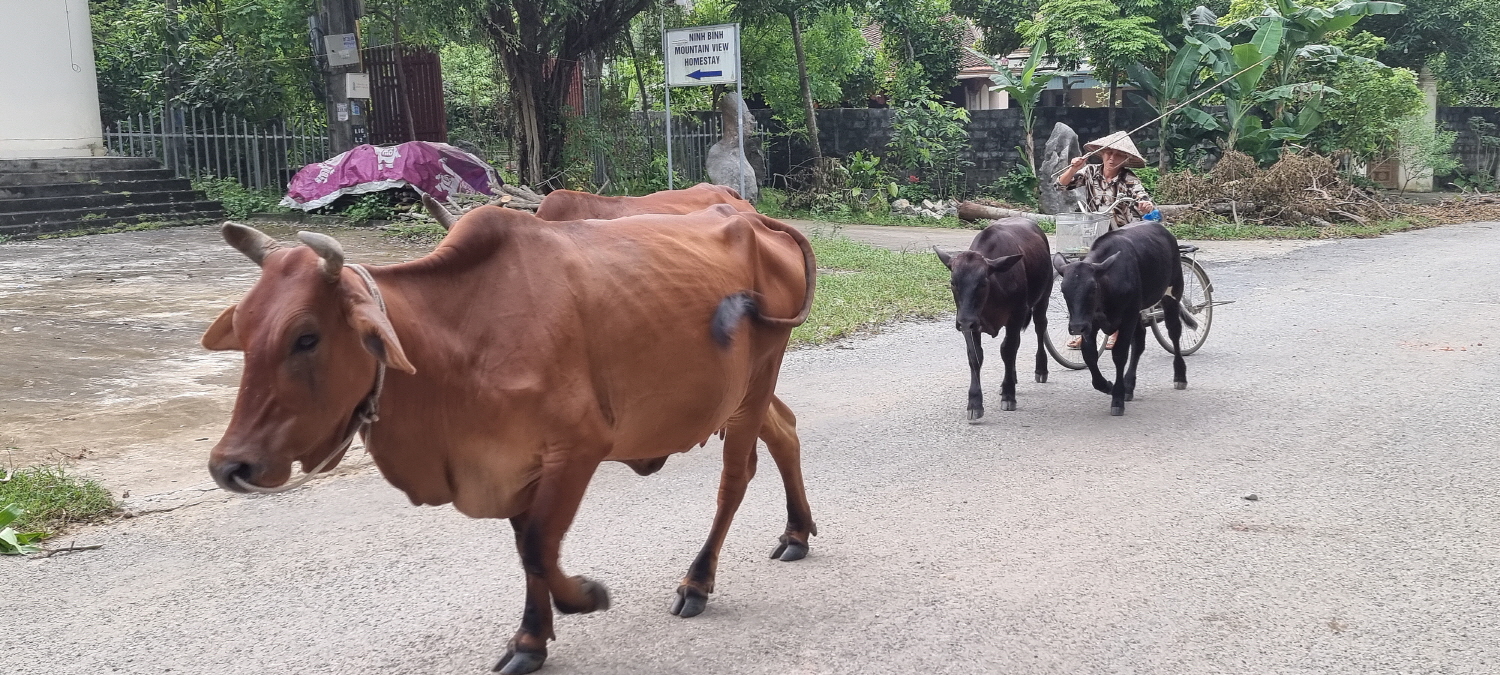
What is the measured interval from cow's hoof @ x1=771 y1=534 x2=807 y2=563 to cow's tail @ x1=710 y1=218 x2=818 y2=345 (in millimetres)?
964

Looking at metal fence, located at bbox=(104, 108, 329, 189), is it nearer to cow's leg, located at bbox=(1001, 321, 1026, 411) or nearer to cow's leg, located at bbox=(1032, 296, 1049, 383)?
cow's leg, located at bbox=(1032, 296, 1049, 383)

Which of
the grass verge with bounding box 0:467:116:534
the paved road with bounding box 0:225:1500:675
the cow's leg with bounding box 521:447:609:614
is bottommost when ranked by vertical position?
the paved road with bounding box 0:225:1500:675

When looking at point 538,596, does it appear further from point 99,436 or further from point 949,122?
point 949,122


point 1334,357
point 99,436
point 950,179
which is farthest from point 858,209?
point 99,436

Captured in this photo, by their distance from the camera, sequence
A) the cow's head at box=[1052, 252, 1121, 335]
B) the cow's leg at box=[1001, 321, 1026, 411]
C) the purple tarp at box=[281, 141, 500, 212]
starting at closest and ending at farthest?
the cow's head at box=[1052, 252, 1121, 335]
the cow's leg at box=[1001, 321, 1026, 411]
the purple tarp at box=[281, 141, 500, 212]

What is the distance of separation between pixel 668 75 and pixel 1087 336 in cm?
808

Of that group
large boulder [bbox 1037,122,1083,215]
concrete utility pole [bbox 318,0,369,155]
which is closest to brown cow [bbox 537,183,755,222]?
concrete utility pole [bbox 318,0,369,155]

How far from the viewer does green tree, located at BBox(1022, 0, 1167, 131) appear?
74.0ft

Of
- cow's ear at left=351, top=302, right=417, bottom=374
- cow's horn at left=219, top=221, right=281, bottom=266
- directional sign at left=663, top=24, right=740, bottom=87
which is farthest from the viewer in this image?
directional sign at left=663, top=24, right=740, bottom=87

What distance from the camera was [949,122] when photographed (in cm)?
2444

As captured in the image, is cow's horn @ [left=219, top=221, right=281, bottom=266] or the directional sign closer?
cow's horn @ [left=219, top=221, right=281, bottom=266]

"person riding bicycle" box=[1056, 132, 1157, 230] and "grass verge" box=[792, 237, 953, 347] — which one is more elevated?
"person riding bicycle" box=[1056, 132, 1157, 230]

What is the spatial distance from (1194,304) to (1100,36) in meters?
14.8

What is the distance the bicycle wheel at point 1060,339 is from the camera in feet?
30.0
